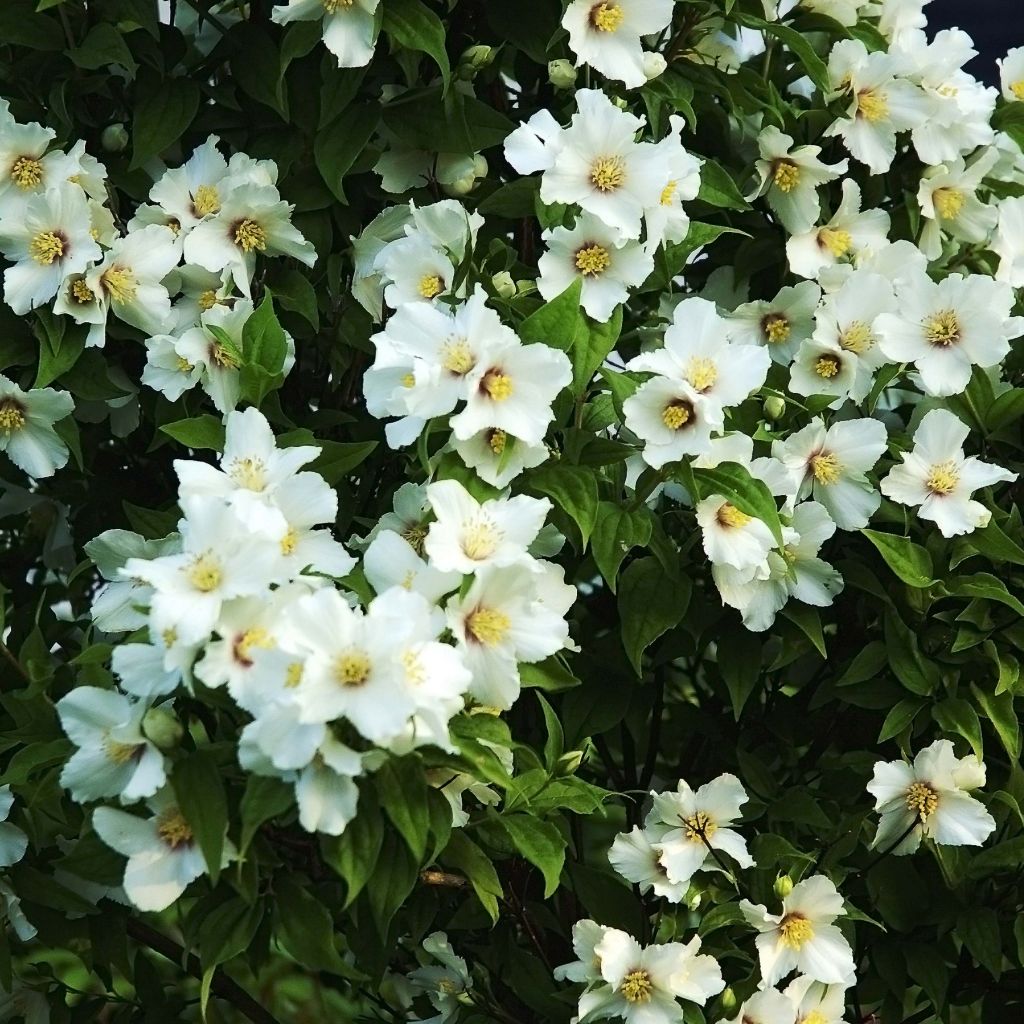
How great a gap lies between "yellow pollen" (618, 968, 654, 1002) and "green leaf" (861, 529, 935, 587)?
0.45 meters

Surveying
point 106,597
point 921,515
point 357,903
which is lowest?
point 357,903

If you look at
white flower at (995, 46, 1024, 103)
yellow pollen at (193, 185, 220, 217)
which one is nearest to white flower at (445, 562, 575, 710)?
yellow pollen at (193, 185, 220, 217)

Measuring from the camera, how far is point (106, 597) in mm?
1354

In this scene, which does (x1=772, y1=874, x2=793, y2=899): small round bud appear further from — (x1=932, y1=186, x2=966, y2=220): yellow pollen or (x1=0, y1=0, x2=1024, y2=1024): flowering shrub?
(x1=932, y1=186, x2=966, y2=220): yellow pollen

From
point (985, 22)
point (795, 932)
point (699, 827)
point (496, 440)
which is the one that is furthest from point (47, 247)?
point (985, 22)

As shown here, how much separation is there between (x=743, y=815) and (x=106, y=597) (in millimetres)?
687

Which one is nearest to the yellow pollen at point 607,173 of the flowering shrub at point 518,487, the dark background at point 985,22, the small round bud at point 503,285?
the flowering shrub at point 518,487

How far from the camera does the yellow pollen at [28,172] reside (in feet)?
4.86

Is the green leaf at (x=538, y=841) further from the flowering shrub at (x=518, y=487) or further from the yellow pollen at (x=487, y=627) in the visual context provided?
the yellow pollen at (x=487, y=627)

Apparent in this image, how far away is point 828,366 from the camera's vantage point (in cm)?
154

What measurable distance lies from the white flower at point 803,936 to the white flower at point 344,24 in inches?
35.0

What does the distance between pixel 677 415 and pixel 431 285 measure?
0.29 metres

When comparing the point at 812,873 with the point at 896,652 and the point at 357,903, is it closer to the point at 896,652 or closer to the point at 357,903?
the point at 896,652

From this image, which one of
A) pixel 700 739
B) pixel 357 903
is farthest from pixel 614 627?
pixel 357 903
